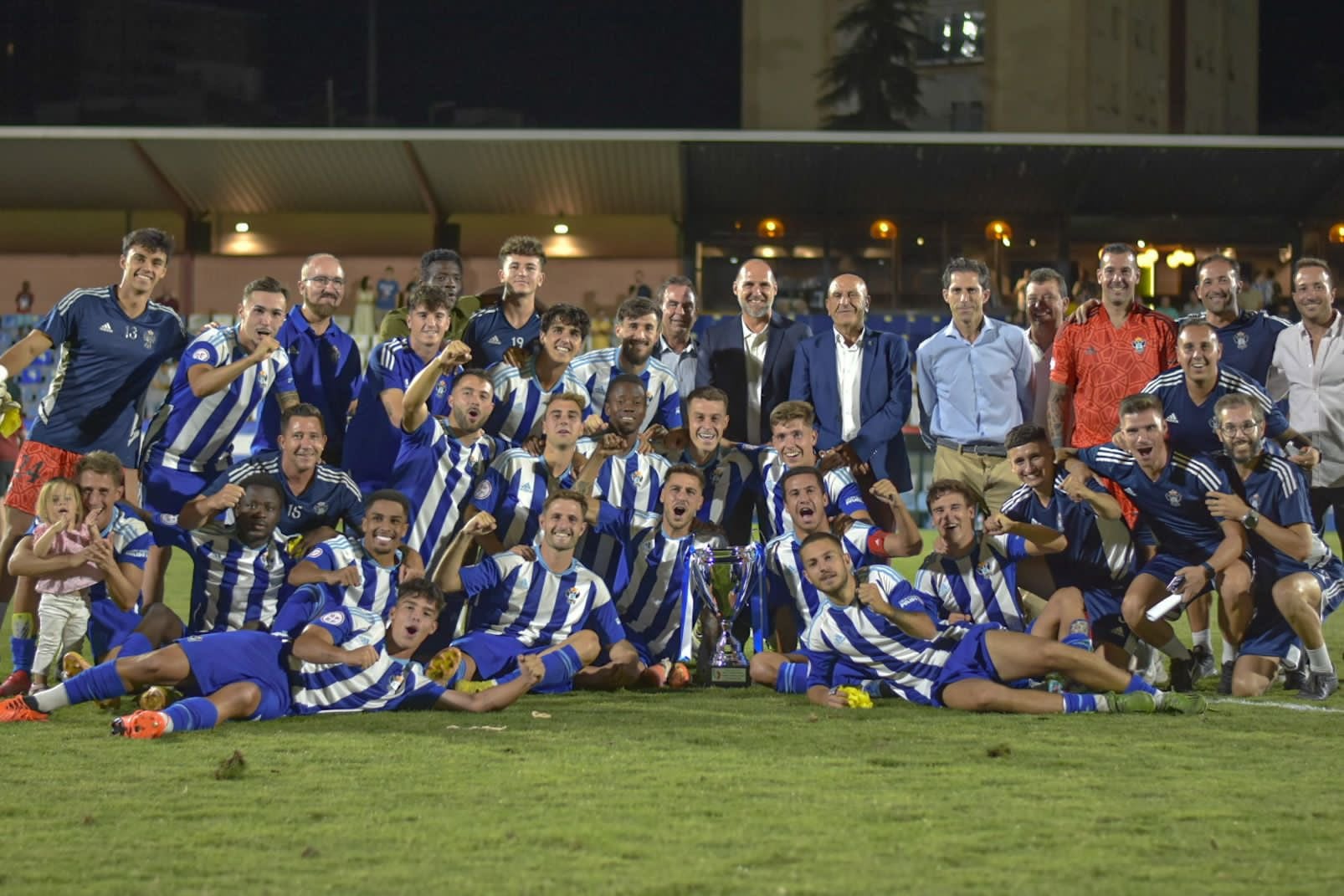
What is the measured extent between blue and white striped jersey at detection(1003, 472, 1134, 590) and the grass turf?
3.54ft

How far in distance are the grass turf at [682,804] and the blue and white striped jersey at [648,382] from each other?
6.32 feet

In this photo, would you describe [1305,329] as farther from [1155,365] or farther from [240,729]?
[240,729]

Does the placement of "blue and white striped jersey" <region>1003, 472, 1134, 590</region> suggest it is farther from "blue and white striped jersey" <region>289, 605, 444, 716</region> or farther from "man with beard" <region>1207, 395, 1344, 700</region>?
"blue and white striped jersey" <region>289, 605, 444, 716</region>

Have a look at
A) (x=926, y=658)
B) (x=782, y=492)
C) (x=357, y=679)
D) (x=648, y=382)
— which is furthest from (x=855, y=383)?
(x=357, y=679)

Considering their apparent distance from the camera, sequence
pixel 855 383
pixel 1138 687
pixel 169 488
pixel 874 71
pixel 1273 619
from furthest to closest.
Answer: pixel 874 71 → pixel 855 383 → pixel 169 488 → pixel 1273 619 → pixel 1138 687

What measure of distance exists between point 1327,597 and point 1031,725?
181 centimetres

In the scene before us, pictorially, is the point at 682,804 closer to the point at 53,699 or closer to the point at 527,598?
the point at 527,598

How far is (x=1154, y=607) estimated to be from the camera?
643cm

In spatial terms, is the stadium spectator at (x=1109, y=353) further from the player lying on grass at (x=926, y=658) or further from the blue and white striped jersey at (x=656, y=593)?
the blue and white striped jersey at (x=656, y=593)

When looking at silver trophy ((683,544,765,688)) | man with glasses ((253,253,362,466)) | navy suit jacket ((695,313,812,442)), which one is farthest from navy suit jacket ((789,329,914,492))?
man with glasses ((253,253,362,466))

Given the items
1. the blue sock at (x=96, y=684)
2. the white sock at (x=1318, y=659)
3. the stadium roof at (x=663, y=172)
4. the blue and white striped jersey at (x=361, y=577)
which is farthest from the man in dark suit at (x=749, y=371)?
the stadium roof at (x=663, y=172)

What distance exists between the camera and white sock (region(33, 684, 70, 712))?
→ 5582 mm

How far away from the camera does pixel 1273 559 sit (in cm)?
667

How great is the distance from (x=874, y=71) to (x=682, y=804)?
3128 centimetres
